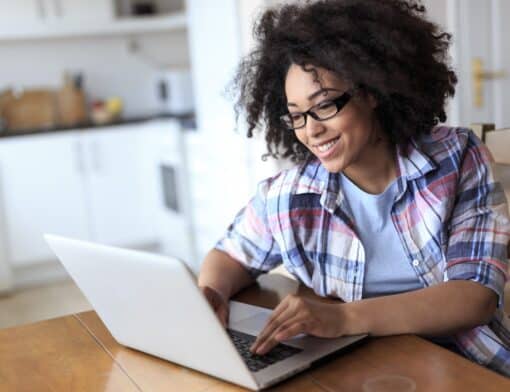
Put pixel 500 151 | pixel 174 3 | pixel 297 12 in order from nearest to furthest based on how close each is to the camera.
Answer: pixel 297 12, pixel 500 151, pixel 174 3

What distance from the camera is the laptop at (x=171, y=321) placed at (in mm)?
1051

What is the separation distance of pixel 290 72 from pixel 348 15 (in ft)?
0.49

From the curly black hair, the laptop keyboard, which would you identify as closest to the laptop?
the laptop keyboard

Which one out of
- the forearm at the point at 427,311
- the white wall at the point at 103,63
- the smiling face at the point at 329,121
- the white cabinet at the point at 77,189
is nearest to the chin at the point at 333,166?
the smiling face at the point at 329,121

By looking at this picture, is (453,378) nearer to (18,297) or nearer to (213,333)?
(213,333)

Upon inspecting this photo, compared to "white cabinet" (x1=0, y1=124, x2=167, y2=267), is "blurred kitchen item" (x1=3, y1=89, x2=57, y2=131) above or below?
above

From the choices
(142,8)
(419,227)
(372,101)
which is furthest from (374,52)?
(142,8)

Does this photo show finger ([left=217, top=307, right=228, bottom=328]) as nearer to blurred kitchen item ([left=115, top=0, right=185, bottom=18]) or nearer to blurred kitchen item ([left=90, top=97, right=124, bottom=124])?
blurred kitchen item ([left=90, top=97, right=124, bottom=124])

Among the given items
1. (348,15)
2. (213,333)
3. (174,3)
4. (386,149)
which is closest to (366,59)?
(348,15)

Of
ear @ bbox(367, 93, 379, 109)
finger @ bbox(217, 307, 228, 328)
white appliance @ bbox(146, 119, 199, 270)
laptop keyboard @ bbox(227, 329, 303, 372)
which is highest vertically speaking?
ear @ bbox(367, 93, 379, 109)

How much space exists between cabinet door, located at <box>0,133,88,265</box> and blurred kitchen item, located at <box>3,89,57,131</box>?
1.28 feet

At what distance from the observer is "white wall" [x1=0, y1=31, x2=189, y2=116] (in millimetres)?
4949

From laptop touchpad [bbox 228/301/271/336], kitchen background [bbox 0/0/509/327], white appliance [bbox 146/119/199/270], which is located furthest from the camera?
white appliance [bbox 146/119/199/270]

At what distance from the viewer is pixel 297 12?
1507 millimetres
